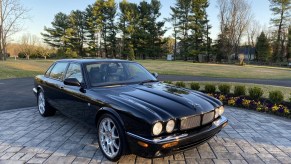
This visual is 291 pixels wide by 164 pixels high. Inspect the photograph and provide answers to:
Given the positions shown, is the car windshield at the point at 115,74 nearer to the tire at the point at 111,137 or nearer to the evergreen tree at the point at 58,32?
the tire at the point at 111,137

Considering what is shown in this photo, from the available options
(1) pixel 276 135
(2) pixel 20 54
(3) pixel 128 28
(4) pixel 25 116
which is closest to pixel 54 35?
(2) pixel 20 54

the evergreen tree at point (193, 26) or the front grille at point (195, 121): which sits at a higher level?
the evergreen tree at point (193, 26)

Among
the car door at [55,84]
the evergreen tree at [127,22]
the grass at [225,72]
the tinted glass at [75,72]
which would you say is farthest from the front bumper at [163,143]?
the evergreen tree at [127,22]

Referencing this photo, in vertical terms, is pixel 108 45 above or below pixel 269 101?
above

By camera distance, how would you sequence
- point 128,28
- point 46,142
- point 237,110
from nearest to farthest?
point 46,142, point 237,110, point 128,28

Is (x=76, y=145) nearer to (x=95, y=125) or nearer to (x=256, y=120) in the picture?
(x=95, y=125)

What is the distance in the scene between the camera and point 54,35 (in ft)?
157

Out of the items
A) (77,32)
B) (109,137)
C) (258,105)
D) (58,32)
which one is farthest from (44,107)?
(77,32)

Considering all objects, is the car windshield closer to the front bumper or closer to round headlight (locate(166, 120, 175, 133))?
the front bumper

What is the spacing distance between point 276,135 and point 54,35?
4989 cm

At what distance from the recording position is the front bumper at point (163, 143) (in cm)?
273

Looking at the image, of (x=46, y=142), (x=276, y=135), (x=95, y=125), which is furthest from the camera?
(x=276, y=135)

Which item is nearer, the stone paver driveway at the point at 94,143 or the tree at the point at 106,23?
the stone paver driveway at the point at 94,143

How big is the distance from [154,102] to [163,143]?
624 mm
